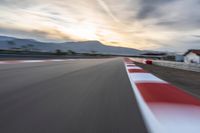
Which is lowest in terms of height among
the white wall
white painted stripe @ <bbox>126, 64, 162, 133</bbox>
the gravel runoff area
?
the white wall

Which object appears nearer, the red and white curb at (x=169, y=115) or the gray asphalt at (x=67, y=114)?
the red and white curb at (x=169, y=115)

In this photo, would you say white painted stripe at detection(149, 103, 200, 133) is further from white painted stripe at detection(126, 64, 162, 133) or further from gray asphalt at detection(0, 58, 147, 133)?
gray asphalt at detection(0, 58, 147, 133)

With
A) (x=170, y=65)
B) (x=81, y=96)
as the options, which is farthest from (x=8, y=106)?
(x=170, y=65)

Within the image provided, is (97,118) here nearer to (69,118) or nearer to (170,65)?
(69,118)

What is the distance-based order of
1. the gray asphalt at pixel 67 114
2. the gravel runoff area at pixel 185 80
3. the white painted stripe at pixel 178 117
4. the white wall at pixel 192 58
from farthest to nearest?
the white wall at pixel 192 58 < the gravel runoff area at pixel 185 80 < the gray asphalt at pixel 67 114 < the white painted stripe at pixel 178 117

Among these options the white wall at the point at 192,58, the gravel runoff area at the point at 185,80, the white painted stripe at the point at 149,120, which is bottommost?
the white wall at the point at 192,58

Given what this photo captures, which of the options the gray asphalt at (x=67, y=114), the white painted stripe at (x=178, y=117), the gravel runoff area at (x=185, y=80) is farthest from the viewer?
the gravel runoff area at (x=185, y=80)

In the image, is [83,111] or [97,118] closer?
[97,118]

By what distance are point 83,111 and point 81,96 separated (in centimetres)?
166

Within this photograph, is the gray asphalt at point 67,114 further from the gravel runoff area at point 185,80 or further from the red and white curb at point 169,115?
the gravel runoff area at point 185,80

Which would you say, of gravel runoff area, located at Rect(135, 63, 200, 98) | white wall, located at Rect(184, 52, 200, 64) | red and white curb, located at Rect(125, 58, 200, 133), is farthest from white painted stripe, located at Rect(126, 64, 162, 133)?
white wall, located at Rect(184, 52, 200, 64)

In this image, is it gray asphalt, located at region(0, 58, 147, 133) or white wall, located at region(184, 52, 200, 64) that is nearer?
gray asphalt, located at region(0, 58, 147, 133)

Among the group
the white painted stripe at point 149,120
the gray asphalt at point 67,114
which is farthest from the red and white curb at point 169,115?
the gray asphalt at point 67,114

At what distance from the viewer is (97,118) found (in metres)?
4.25
